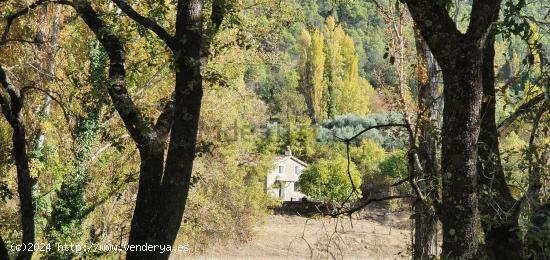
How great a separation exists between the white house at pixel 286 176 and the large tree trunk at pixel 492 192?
35.9 metres

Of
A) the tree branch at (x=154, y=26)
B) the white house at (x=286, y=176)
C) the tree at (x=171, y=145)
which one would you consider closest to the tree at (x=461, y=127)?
the tree at (x=171, y=145)

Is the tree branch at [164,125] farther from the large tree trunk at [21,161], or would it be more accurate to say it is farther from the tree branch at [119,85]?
the large tree trunk at [21,161]

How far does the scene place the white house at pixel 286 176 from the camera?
40.7 meters

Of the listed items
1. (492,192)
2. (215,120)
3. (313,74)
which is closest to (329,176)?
(313,74)

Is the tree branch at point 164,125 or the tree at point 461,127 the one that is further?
the tree branch at point 164,125

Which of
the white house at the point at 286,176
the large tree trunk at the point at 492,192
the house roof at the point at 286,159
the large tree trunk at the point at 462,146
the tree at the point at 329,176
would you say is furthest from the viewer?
the house roof at the point at 286,159

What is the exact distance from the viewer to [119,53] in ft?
13.8

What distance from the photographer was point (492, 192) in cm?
368

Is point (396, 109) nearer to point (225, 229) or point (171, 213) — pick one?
point (171, 213)

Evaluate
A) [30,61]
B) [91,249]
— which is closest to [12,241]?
[91,249]

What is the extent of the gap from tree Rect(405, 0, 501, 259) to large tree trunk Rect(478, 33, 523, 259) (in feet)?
2.65

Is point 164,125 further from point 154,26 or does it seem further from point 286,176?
point 286,176

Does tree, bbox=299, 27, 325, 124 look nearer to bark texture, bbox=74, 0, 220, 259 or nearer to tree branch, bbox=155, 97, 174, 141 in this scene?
tree branch, bbox=155, 97, 174, 141

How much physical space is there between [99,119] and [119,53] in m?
8.64
